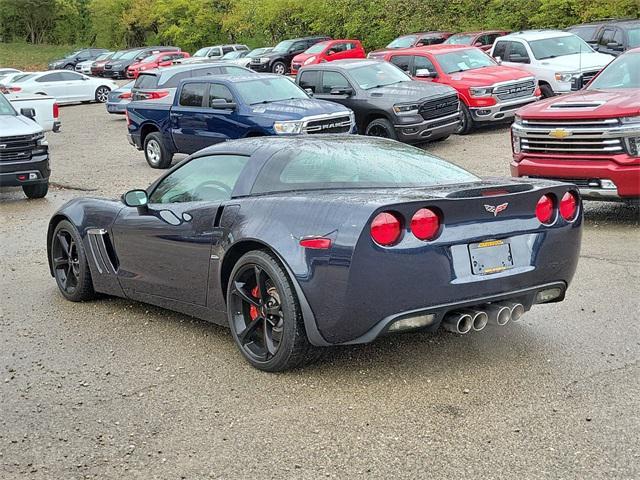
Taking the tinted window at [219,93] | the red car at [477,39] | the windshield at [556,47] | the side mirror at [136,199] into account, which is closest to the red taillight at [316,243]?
the side mirror at [136,199]

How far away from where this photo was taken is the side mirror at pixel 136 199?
6.47m

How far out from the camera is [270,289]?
5.38 metres

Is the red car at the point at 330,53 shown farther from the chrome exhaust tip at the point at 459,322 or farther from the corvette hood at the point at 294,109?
the chrome exhaust tip at the point at 459,322

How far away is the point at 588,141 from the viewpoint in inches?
375

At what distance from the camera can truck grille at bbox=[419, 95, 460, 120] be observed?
1678cm

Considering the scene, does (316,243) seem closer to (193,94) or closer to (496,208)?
(496,208)

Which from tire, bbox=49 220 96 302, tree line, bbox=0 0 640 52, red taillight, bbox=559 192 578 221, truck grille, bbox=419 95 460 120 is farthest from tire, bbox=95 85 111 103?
red taillight, bbox=559 192 578 221

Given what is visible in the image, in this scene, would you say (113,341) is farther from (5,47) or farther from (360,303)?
(5,47)

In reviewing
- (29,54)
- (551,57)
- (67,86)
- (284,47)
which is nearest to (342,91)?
(551,57)

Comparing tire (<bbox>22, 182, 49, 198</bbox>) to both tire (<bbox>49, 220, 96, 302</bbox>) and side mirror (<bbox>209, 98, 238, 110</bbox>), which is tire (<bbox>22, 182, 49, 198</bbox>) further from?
tire (<bbox>49, 220, 96, 302</bbox>)

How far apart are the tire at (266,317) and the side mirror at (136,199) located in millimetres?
1246

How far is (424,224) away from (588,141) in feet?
17.0

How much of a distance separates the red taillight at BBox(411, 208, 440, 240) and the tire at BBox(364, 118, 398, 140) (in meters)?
11.8

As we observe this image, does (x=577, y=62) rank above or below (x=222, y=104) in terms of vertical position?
below
